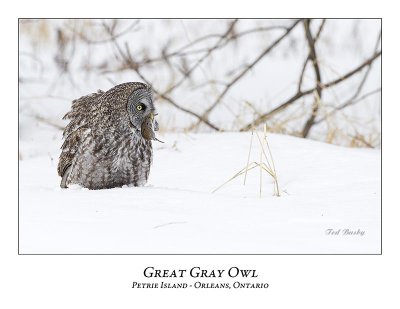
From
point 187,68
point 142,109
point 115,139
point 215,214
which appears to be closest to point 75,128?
point 115,139

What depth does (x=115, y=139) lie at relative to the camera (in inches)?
155

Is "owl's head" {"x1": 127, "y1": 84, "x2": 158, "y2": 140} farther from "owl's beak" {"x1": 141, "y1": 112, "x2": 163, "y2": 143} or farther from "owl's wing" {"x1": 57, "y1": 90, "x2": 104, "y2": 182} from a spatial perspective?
"owl's wing" {"x1": 57, "y1": 90, "x2": 104, "y2": 182}

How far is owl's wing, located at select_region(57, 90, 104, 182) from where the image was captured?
4.07 m

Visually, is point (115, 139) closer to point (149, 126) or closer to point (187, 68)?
point (149, 126)

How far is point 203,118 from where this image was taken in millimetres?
6570

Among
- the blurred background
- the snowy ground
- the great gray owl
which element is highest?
the blurred background

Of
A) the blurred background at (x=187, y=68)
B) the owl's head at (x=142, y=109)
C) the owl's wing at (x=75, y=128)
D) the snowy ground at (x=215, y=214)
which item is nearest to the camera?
the snowy ground at (x=215, y=214)

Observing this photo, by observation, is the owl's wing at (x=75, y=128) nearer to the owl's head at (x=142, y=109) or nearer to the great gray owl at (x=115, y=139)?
the great gray owl at (x=115, y=139)

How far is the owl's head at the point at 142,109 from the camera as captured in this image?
3.95 m

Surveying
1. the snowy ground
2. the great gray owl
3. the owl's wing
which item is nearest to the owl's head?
the great gray owl

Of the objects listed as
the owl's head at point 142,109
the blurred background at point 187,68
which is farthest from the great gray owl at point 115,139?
the blurred background at point 187,68

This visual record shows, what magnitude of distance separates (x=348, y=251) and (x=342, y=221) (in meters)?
0.37
